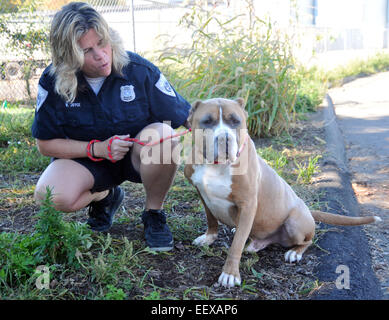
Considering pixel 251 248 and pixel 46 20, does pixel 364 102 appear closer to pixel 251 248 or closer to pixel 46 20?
pixel 46 20

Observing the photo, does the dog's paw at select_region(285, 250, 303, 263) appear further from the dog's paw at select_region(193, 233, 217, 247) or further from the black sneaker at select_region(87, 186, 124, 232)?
the black sneaker at select_region(87, 186, 124, 232)

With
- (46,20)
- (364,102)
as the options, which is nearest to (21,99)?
(46,20)

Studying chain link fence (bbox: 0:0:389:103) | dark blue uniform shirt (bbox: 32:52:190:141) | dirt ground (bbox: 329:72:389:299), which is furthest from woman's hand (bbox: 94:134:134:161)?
chain link fence (bbox: 0:0:389:103)

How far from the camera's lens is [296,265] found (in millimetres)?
2658

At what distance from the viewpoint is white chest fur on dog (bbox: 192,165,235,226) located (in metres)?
2.53

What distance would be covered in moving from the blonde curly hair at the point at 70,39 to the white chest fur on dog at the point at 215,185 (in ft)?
3.34

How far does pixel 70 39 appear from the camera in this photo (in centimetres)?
262

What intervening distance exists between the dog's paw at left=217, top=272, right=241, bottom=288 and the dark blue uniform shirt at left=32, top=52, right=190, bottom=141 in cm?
124

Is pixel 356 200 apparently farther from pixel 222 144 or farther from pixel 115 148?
pixel 115 148

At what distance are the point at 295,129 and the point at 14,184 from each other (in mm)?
3888

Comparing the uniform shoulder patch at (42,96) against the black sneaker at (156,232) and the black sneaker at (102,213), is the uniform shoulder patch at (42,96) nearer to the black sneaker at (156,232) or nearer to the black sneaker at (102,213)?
the black sneaker at (102,213)

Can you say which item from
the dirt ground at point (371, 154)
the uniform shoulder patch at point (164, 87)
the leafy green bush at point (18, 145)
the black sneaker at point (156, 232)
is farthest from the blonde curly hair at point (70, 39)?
the dirt ground at point (371, 154)

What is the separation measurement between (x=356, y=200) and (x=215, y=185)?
2013 millimetres

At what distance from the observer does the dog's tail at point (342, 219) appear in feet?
9.19
